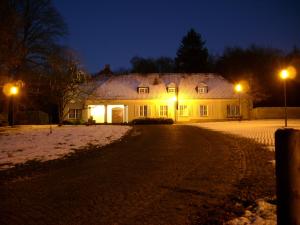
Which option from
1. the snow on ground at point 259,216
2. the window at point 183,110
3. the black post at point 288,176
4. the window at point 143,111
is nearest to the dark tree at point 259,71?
the window at point 183,110

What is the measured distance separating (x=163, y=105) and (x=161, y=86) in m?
3.34

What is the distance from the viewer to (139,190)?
6805 millimetres

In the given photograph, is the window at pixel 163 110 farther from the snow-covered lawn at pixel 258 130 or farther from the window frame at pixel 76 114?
the snow-covered lawn at pixel 258 130

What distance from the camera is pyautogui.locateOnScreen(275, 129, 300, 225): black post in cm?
271

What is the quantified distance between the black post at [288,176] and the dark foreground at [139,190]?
2.15m

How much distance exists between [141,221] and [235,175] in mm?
3845

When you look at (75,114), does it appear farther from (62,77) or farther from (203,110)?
(203,110)

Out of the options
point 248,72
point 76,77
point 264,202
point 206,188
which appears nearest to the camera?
point 264,202

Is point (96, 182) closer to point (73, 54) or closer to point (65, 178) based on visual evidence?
point (65, 178)

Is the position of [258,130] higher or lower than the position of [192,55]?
lower

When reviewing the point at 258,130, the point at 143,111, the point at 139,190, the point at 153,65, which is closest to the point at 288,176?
the point at 139,190

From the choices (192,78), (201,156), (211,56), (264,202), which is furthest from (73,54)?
(211,56)

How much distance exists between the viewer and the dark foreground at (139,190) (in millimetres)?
5191

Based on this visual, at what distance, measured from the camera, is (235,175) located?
26.5ft
